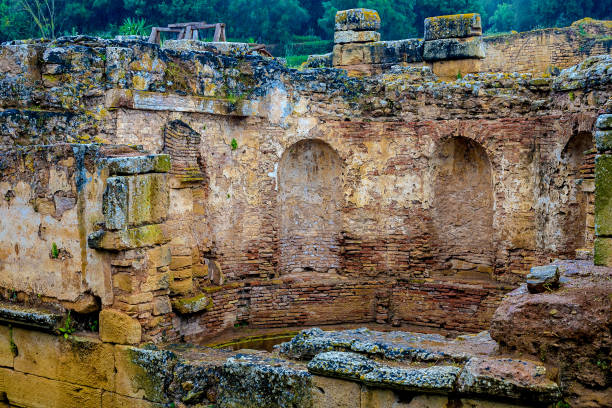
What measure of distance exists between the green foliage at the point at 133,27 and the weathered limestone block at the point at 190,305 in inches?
680

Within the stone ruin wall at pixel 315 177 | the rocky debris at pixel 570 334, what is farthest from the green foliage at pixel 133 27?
the rocky debris at pixel 570 334

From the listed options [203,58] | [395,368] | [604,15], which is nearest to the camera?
[395,368]

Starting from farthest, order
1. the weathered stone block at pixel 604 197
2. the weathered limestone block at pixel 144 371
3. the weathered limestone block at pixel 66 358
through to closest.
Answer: the weathered limestone block at pixel 66 358, the weathered limestone block at pixel 144 371, the weathered stone block at pixel 604 197

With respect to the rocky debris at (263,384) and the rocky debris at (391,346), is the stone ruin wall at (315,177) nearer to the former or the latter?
the rocky debris at (263,384)

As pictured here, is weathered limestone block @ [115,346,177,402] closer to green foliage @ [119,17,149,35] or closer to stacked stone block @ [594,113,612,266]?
stacked stone block @ [594,113,612,266]

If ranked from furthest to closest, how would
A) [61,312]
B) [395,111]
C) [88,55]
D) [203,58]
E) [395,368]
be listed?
[395,111], [203,58], [88,55], [61,312], [395,368]

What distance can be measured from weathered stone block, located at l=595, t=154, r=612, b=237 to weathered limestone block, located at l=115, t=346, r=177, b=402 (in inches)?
177

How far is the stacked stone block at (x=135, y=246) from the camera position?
25.5 feet

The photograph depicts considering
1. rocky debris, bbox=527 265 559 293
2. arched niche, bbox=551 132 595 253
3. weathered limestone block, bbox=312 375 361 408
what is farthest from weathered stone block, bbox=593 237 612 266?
arched niche, bbox=551 132 595 253

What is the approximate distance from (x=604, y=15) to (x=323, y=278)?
19757 millimetres

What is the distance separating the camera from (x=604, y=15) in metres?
27.0

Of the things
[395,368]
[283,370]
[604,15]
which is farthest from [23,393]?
[604,15]

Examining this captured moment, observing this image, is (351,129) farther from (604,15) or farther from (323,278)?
(604,15)

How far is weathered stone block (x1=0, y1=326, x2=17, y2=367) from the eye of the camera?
28.6ft
